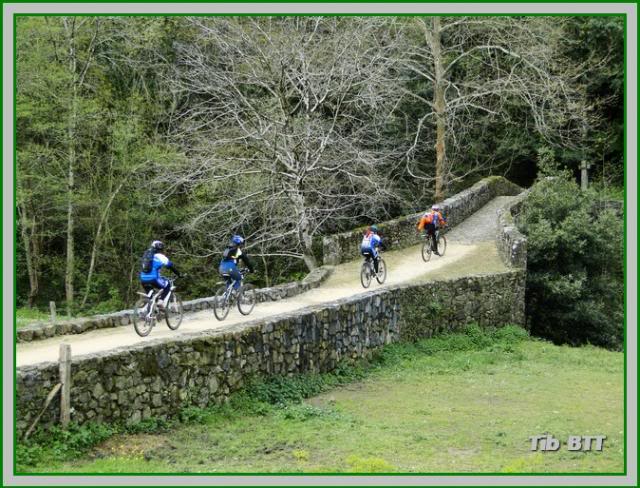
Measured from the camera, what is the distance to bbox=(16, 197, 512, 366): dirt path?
15000 mm

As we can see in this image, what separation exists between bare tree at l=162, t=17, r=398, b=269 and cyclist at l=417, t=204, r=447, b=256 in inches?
77.5

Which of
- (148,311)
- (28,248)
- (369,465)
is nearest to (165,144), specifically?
(28,248)

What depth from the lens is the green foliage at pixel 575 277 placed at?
2622 cm

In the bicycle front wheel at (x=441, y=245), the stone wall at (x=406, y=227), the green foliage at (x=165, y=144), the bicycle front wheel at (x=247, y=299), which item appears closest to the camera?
the bicycle front wheel at (x=247, y=299)

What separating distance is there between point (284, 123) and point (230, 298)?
34.9 feet

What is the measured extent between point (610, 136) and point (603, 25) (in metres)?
5.03

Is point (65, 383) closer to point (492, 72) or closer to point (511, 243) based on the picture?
point (511, 243)

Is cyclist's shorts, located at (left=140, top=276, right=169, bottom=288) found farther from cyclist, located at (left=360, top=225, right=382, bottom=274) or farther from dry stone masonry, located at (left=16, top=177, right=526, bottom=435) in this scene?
cyclist, located at (left=360, top=225, right=382, bottom=274)

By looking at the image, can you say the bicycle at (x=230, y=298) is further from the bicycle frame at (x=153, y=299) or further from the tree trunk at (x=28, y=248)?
the tree trunk at (x=28, y=248)

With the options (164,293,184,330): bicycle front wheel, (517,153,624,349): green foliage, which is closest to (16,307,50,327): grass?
(164,293,184,330): bicycle front wheel

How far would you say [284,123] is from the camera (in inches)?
1099

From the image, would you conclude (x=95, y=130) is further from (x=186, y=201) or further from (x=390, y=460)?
(x=390, y=460)

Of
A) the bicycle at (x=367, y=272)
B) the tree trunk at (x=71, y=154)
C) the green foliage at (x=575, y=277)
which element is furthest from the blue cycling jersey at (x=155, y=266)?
the tree trunk at (x=71, y=154)

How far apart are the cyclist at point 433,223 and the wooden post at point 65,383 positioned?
16.1 meters
